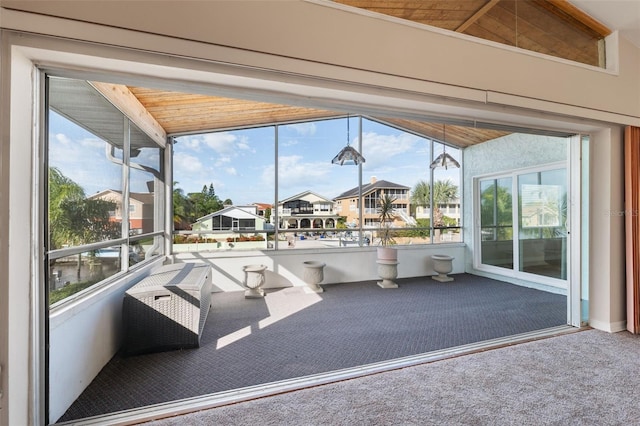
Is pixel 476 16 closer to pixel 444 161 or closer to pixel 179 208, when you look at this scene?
pixel 444 161

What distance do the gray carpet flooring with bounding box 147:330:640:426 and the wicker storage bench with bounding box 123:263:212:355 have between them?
3.41 ft

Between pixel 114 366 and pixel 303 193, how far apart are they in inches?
145

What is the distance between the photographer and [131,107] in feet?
10.5

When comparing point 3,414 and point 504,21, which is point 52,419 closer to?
point 3,414

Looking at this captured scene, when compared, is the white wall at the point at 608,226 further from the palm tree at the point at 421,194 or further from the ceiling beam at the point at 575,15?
the palm tree at the point at 421,194

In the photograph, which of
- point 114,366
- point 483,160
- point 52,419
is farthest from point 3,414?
point 483,160

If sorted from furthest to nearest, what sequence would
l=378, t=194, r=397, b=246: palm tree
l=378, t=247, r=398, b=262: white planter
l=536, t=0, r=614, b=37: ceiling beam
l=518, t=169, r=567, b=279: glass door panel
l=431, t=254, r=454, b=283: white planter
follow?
l=378, t=194, r=397, b=246: palm tree → l=431, t=254, r=454, b=283: white planter → l=378, t=247, r=398, b=262: white planter → l=518, t=169, r=567, b=279: glass door panel → l=536, t=0, r=614, b=37: ceiling beam

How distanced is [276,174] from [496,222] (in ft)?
14.2

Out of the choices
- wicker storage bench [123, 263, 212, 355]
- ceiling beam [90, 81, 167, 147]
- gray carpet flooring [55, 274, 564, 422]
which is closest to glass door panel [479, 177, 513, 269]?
gray carpet flooring [55, 274, 564, 422]

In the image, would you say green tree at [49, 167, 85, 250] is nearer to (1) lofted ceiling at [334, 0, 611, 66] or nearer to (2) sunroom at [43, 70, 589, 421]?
(2) sunroom at [43, 70, 589, 421]

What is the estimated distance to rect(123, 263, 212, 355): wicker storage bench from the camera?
2.64 metres

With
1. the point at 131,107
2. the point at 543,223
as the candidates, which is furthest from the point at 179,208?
the point at 543,223

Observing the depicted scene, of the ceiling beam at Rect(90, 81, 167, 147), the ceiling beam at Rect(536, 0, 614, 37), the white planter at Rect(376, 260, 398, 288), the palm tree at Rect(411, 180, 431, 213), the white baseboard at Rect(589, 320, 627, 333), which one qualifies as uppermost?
the ceiling beam at Rect(536, 0, 614, 37)

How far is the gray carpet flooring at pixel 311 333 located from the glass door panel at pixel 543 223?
524mm
